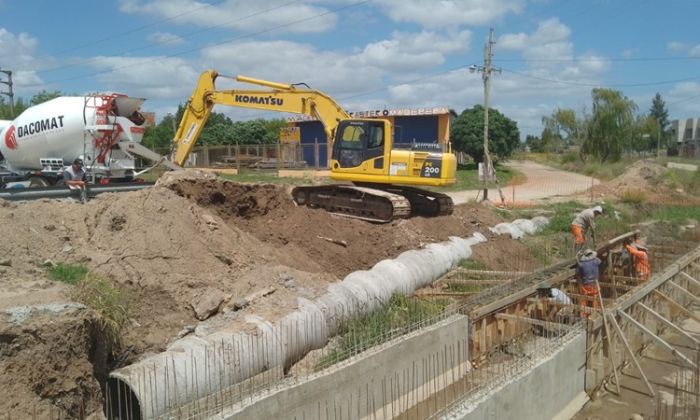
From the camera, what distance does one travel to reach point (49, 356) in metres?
4.91

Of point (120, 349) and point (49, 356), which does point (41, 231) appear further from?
point (49, 356)

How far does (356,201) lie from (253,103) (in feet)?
11.7

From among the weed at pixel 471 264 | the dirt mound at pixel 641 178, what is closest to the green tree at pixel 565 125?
the dirt mound at pixel 641 178

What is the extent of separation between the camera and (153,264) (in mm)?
7508

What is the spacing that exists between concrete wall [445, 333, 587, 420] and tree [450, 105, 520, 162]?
33.6 metres

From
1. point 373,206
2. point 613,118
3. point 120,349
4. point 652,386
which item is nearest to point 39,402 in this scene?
point 120,349

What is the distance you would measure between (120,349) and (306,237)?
18.1 ft

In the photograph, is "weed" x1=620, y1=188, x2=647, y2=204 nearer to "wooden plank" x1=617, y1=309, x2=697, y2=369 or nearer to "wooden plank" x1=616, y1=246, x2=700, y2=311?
"wooden plank" x1=616, y1=246, x2=700, y2=311

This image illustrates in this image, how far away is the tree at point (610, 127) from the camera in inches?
1800

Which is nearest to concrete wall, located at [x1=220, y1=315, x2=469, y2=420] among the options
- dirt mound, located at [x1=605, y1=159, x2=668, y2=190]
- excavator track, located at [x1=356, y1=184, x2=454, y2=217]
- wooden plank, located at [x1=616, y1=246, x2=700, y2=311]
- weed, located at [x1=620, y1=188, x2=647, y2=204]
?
wooden plank, located at [x1=616, y1=246, x2=700, y2=311]

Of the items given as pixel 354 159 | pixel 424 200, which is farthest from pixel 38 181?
pixel 424 200

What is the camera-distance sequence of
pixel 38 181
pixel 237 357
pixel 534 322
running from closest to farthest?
pixel 237 357 < pixel 534 322 < pixel 38 181

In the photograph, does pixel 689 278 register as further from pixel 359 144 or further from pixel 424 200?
pixel 359 144

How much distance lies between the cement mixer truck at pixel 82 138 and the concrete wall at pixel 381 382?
965cm
